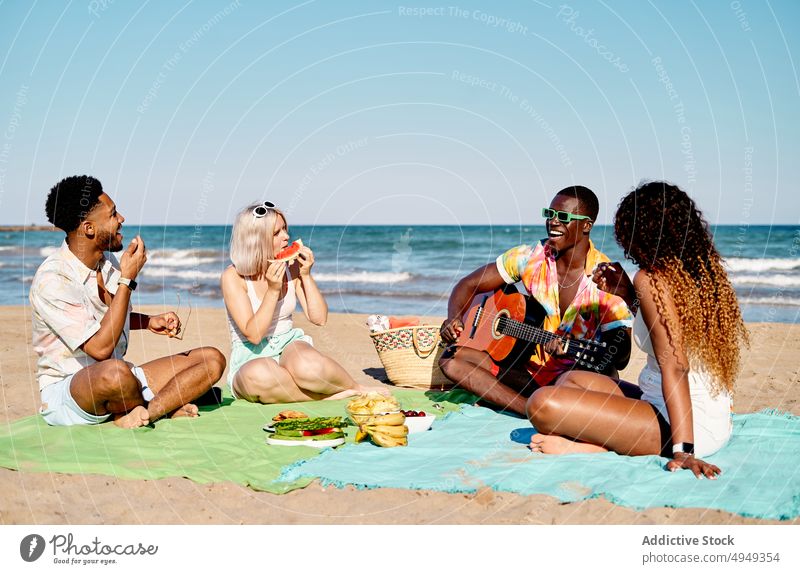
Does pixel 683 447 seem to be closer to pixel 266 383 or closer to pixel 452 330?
pixel 452 330

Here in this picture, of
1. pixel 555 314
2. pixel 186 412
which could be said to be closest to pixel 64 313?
pixel 186 412

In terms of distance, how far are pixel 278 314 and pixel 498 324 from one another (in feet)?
6.69

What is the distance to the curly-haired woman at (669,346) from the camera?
5.11 metres

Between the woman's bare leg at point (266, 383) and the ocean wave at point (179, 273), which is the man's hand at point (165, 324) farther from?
the ocean wave at point (179, 273)

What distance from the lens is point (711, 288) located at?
17.1 feet

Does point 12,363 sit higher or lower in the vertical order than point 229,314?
lower

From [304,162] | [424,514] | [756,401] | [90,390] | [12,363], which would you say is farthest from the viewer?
[304,162]

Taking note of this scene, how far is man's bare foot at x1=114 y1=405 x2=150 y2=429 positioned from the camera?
255 inches

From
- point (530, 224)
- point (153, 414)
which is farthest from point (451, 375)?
point (530, 224)

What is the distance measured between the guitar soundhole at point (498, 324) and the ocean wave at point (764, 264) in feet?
62.3

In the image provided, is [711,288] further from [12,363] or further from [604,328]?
[12,363]

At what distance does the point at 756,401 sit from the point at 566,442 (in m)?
3.14

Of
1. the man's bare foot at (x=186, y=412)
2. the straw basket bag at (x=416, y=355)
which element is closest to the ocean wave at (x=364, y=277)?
the straw basket bag at (x=416, y=355)

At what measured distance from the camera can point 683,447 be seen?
203 inches
